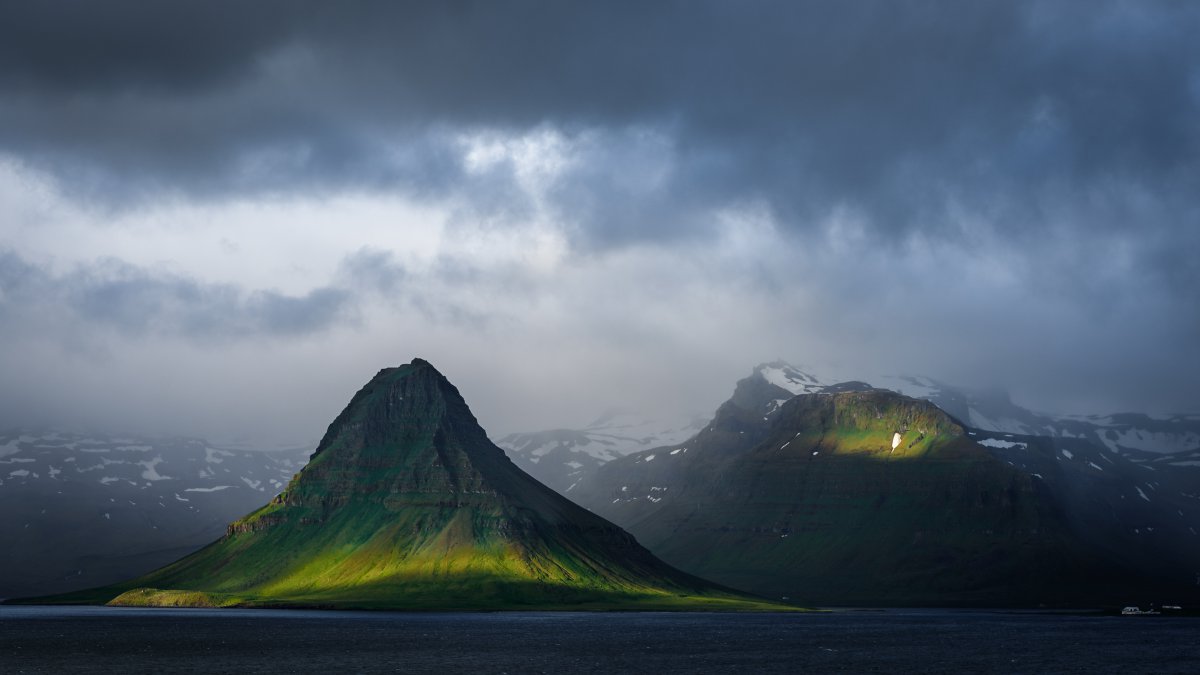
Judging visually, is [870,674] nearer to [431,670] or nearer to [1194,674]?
[1194,674]

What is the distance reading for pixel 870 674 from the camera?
200 m

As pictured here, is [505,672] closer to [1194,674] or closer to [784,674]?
[784,674]

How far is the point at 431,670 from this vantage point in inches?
7815

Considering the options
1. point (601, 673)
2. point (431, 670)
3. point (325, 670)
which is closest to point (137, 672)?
point (325, 670)

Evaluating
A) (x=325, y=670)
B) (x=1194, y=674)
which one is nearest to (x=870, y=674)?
(x=1194, y=674)

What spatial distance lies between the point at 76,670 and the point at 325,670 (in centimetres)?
3583

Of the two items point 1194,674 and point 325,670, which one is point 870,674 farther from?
point 325,670

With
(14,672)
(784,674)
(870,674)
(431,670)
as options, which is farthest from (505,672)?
(14,672)

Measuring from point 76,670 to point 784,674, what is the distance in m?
103

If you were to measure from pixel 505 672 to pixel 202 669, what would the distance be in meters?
44.6

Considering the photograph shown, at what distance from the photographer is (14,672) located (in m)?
190

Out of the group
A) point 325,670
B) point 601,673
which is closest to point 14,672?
point 325,670

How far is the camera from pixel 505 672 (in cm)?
19800

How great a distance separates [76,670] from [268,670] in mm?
27868
